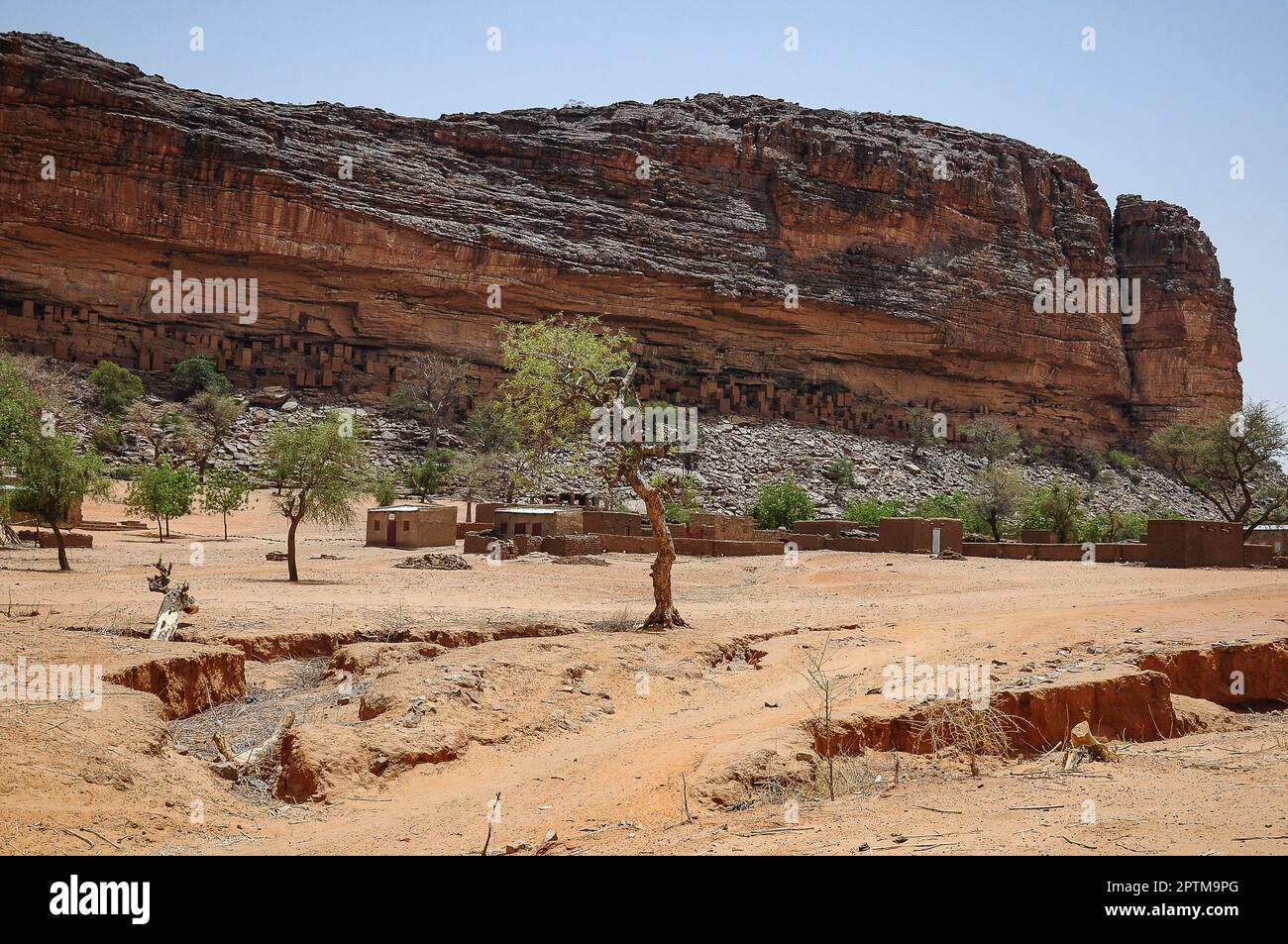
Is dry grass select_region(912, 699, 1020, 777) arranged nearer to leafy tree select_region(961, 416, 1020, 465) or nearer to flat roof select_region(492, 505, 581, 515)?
flat roof select_region(492, 505, 581, 515)

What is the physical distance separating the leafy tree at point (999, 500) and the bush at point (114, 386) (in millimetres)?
43903

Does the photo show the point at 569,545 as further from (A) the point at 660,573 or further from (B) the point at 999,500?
(B) the point at 999,500

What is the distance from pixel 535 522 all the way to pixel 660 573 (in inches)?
774

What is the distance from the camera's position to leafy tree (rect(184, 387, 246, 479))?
52.6 meters

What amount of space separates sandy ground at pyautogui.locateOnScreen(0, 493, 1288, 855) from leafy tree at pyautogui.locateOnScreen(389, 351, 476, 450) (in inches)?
1727

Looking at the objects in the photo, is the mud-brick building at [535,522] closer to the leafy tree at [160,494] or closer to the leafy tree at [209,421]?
the leafy tree at [160,494]

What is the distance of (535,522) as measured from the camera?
1361 inches

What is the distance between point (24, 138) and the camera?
5675cm

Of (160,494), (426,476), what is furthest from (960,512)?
(160,494)

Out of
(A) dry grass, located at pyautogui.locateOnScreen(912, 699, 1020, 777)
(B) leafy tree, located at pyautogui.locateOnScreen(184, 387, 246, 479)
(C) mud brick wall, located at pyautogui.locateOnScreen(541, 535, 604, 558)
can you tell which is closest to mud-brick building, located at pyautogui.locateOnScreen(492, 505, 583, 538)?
(C) mud brick wall, located at pyautogui.locateOnScreen(541, 535, 604, 558)

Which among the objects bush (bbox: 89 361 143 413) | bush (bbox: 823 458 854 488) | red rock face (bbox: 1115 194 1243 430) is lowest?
bush (bbox: 823 458 854 488)

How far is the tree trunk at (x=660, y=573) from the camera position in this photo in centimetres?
1503
